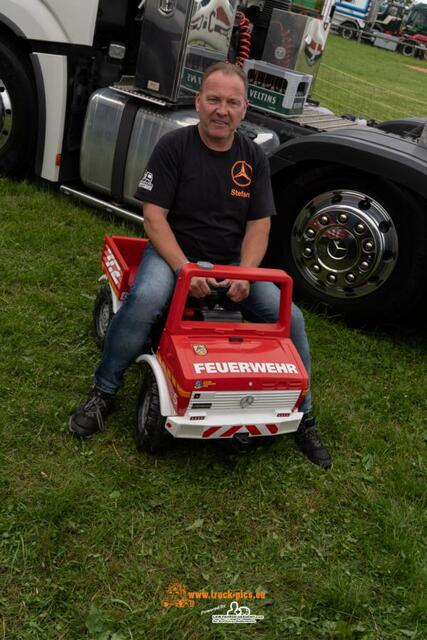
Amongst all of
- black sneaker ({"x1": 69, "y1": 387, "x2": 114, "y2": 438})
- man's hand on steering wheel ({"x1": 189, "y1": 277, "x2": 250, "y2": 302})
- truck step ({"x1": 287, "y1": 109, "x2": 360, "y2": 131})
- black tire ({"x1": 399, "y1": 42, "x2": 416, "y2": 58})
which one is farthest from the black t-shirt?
black tire ({"x1": 399, "y1": 42, "x2": 416, "y2": 58})

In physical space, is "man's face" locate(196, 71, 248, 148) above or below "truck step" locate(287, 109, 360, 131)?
above

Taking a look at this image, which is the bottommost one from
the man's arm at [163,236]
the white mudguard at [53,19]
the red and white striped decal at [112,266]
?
the red and white striped decal at [112,266]

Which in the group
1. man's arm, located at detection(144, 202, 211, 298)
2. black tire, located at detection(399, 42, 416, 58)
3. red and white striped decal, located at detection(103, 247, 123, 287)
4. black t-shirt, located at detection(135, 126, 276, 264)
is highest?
black t-shirt, located at detection(135, 126, 276, 264)

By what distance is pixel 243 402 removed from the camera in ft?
8.79

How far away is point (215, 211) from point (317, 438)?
112 cm

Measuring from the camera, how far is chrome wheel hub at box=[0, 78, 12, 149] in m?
5.09

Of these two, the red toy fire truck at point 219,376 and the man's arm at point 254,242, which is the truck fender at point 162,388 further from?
the man's arm at point 254,242

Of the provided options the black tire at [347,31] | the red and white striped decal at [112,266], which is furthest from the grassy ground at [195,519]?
the black tire at [347,31]

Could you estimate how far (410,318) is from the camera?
4.54 metres

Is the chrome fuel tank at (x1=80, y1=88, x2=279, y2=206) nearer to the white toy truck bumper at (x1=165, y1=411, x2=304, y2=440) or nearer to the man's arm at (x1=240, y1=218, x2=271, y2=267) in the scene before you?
the man's arm at (x1=240, y1=218, x2=271, y2=267)

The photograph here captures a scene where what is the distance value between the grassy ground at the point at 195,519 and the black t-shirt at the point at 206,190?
0.81 metres

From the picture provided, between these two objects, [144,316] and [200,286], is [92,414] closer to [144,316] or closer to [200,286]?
[144,316]

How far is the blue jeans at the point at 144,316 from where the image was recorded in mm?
2861

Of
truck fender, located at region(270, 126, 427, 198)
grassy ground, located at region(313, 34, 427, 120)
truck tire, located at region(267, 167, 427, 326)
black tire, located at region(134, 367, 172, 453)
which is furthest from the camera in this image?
grassy ground, located at region(313, 34, 427, 120)
